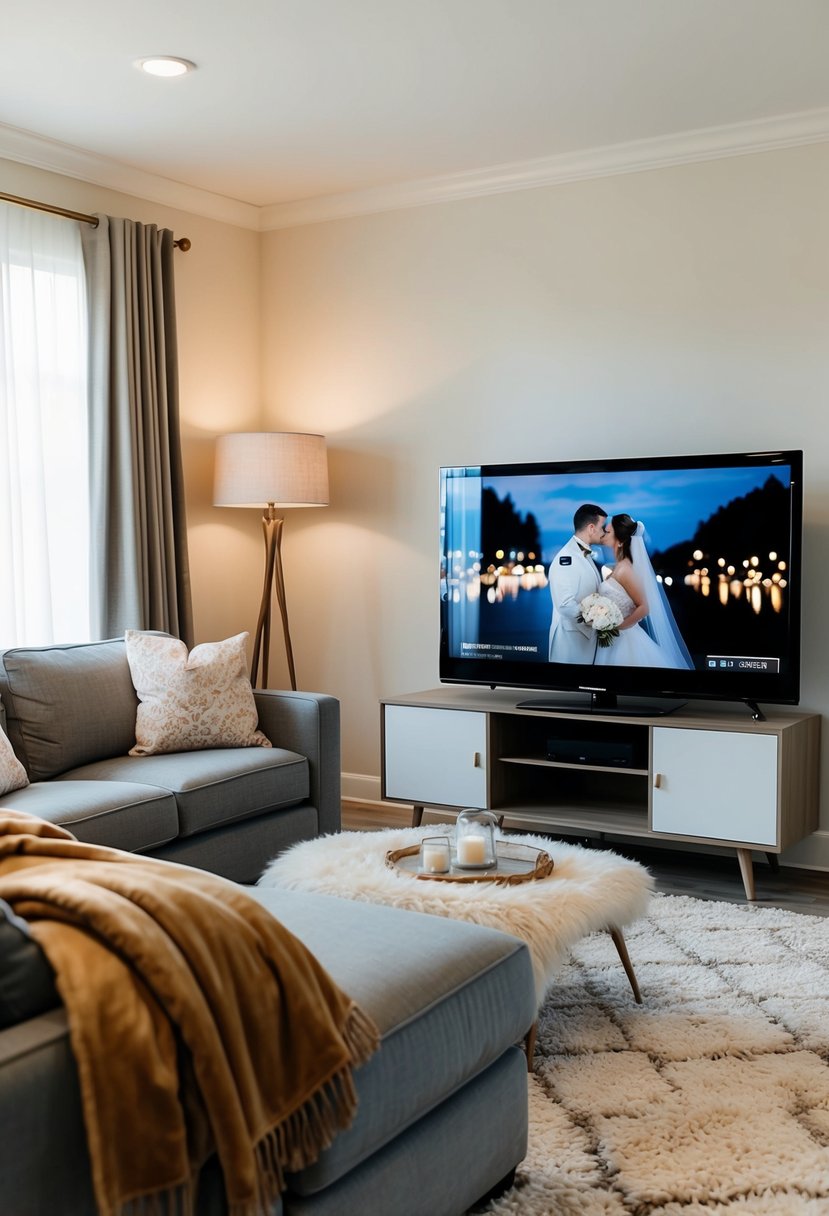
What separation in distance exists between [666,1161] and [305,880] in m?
0.97

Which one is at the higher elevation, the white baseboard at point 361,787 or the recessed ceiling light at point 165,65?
the recessed ceiling light at point 165,65

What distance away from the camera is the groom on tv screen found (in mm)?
4387

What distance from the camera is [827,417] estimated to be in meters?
4.21

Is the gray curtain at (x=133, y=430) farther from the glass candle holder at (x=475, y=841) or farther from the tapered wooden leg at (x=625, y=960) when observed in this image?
the tapered wooden leg at (x=625, y=960)

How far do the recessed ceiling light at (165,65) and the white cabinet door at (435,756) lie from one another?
242 centimetres

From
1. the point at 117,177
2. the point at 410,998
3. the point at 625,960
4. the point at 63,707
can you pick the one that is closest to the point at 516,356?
the point at 117,177

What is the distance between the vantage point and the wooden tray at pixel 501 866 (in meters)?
2.70

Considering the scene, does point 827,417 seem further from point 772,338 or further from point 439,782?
point 439,782

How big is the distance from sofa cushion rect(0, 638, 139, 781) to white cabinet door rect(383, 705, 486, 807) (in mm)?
1134

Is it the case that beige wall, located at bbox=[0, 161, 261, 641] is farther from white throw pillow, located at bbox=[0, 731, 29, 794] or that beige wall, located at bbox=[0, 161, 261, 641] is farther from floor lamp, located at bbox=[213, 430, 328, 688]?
white throw pillow, located at bbox=[0, 731, 29, 794]

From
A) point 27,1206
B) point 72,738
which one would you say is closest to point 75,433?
point 72,738

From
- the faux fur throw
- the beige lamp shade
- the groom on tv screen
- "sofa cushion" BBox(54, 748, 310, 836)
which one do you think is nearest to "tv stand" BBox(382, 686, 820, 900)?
the groom on tv screen

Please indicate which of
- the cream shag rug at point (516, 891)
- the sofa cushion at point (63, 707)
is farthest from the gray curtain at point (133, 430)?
the cream shag rug at point (516, 891)

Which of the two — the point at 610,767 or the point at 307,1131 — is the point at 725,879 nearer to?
the point at 610,767
